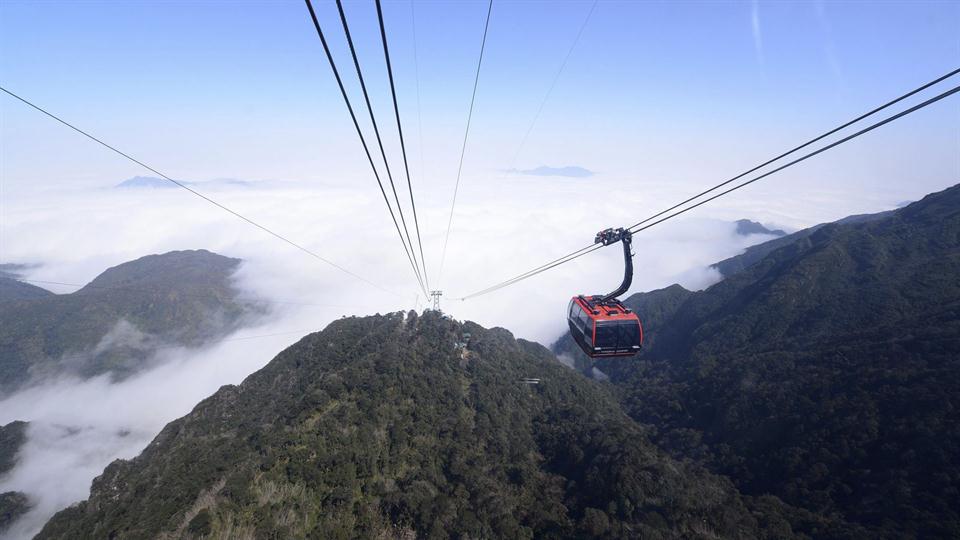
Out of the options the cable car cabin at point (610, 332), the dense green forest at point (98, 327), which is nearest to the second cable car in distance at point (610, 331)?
the cable car cabin at point (610, 332)

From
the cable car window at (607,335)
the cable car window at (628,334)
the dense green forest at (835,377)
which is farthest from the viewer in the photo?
the dense green forest at (835,377)

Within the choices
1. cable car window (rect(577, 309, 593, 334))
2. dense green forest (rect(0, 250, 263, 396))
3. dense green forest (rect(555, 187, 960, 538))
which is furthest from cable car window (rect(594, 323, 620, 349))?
dense green forest (rect(0, 250, 263, 396))

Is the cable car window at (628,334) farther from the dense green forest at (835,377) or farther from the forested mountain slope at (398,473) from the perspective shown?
the dense green forest at (835,377)

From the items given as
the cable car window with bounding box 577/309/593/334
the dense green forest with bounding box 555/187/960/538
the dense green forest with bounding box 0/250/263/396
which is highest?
the dense green forest with bounding box 0/250/263/396

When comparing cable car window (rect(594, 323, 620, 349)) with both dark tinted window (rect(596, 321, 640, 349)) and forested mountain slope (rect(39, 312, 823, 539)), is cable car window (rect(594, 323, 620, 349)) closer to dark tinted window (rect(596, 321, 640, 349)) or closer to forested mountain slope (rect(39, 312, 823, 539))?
dark tinted window (rect(596, 321, 640, 349))

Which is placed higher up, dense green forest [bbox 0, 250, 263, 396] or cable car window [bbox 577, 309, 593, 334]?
dense green forest [bbox 0, 250, 263, 396]

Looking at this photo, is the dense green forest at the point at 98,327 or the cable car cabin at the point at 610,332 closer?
the cable car cabin at the point at 610,332
